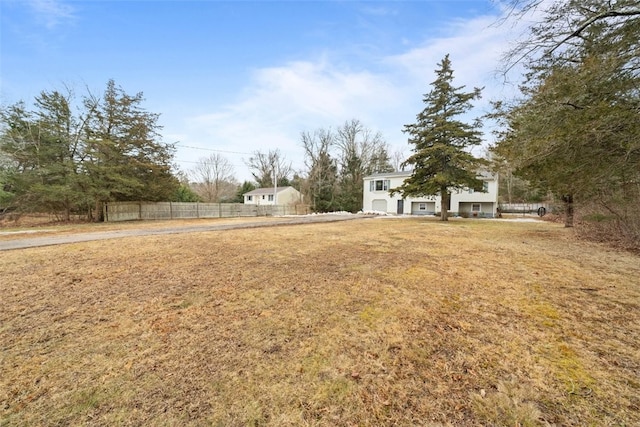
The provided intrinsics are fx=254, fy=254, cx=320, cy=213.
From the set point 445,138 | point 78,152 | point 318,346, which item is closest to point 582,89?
point 318,346

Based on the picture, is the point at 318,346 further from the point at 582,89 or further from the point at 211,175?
the point at 211,175

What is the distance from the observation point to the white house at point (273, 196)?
120ft

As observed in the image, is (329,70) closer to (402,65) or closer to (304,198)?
(402,65)

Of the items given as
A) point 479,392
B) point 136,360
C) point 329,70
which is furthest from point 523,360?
point 329,70

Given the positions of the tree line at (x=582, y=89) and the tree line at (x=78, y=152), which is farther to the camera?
the tree line at (x=78, y=152)

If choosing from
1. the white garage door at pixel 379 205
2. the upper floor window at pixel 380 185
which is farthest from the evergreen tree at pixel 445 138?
the white garage door at pixel 379 205

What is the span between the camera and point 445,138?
16812 mm

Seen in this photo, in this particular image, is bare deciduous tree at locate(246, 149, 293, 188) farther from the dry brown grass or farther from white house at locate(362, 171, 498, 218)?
the dry brown grass

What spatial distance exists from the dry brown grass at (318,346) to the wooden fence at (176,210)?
1511 cm

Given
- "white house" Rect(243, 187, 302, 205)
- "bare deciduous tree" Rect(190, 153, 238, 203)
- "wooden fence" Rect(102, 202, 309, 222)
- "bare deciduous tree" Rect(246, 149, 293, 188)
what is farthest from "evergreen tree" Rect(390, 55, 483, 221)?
"bare deciduous tree" Rect(190, 153, 238, 203)

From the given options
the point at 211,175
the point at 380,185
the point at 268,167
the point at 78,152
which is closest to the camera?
the point at 78,152

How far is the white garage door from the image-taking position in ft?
98.5

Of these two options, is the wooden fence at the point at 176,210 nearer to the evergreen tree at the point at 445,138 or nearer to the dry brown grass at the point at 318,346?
the dry brown grass at the point at 318,346

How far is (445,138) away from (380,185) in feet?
44.9
